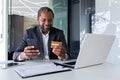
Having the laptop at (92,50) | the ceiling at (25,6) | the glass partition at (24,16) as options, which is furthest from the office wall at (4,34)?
the laptop at (92,50)

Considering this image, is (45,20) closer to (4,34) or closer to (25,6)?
(4,34)

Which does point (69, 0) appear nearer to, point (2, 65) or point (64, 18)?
point (64, 18)

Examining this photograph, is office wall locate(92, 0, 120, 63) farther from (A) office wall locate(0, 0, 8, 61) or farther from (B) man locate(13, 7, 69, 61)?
(A) office wall locate(0, 0, 8, 61)

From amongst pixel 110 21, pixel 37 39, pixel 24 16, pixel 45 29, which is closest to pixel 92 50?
pixel 37 39

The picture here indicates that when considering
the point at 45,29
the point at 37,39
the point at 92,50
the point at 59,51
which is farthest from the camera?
the point at 45,29

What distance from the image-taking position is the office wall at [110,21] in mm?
2557

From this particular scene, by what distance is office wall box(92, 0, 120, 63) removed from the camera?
8.39ft

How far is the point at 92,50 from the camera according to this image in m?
1.13

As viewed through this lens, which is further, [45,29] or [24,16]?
[24,16]

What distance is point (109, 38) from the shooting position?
1.21 metres

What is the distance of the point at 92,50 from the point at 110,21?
163 cm

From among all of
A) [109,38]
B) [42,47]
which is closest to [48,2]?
[42,47]

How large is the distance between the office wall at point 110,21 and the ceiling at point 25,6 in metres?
1.25

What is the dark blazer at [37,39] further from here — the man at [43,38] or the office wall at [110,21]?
the office wall at [110,21]
